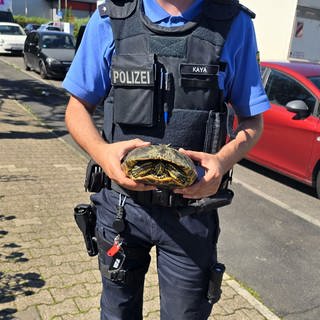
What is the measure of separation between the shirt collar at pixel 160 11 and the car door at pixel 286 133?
4171 millimetres

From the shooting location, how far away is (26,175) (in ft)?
18.1

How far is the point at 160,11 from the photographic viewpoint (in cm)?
159

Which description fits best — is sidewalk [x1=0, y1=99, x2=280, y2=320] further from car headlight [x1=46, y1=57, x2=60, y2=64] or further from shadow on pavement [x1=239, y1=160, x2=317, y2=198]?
car headlight [x1=46, y1=57, x2=60, y2=64]

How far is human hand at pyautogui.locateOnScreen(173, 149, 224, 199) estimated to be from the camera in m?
1.42

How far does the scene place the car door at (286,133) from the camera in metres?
5.54

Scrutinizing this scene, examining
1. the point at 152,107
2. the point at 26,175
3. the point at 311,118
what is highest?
the point at 152,107

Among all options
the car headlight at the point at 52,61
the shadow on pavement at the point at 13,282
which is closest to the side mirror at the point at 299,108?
the shadow on pavement at the point at 13,282

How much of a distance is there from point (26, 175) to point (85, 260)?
227cm

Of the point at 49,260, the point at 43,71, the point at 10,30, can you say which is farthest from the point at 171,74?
the point at 10,30

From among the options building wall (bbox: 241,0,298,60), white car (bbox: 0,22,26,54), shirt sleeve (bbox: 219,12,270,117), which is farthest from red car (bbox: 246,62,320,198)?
white car (bbox: 0,22,26,54)

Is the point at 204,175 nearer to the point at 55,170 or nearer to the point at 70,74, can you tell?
the point at 70,74

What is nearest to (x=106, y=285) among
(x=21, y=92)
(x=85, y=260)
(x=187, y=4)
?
(x=187, y=4)

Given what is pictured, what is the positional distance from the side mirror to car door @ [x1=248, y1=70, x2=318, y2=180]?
0.19ft

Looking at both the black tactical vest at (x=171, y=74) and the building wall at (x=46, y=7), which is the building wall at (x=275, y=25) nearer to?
the black tactical vest at (x=171, y=74)
